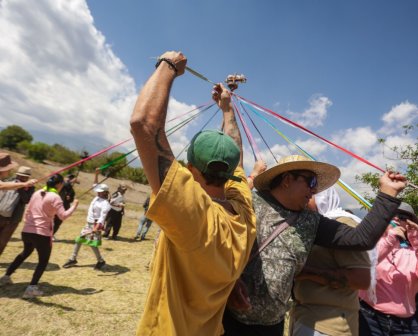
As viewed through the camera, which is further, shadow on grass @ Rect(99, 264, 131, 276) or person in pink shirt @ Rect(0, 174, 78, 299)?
shadow on grass @ Rect(99, 264, 131, 276)

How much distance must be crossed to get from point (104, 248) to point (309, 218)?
28.8 feet

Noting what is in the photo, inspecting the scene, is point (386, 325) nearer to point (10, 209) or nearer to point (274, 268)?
point (274, 268)

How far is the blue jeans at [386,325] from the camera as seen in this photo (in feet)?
8.61

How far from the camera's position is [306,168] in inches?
80.7

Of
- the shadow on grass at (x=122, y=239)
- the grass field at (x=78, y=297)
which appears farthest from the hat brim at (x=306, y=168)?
the shadow on grass at (x=122, y=239)

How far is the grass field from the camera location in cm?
433

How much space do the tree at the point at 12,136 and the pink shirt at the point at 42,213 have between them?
128 ft

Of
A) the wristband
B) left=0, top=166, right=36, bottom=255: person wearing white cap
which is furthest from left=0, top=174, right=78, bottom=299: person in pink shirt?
the wristband

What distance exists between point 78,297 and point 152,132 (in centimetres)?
546

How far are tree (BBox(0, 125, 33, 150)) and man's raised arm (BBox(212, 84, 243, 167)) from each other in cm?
4280

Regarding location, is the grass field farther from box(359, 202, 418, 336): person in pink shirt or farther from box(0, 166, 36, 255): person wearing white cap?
box(359, 202, 418, 336): person in pink shirt

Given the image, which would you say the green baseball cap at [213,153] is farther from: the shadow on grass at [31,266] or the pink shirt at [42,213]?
the shadow on grass at [31,266]

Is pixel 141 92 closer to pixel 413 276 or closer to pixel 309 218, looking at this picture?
pixel 309 218

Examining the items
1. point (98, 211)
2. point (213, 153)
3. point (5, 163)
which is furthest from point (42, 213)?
point (213, 153)
